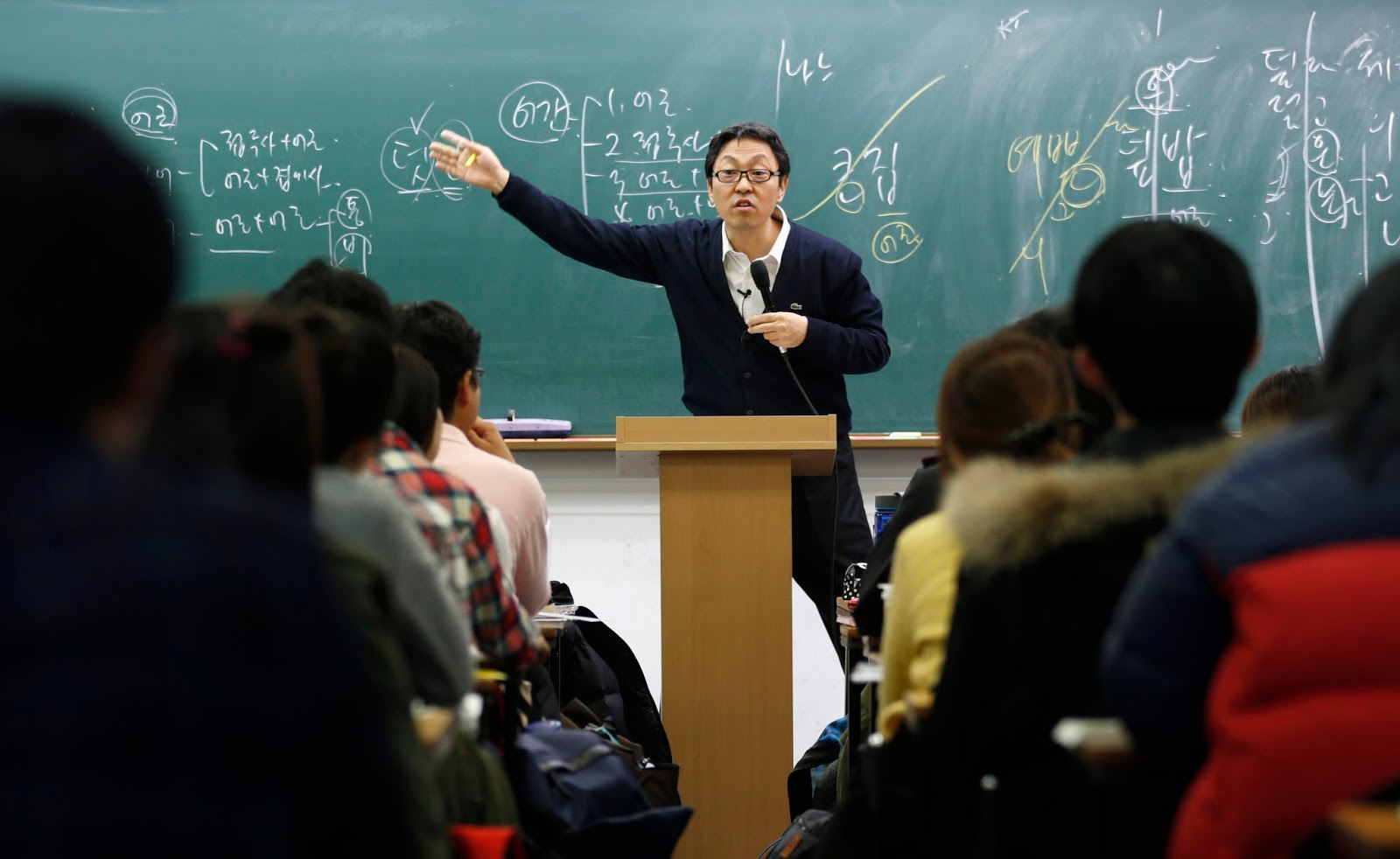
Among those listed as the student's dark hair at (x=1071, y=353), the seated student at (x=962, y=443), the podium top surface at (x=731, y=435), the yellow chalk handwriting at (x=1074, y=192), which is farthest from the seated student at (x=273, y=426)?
the yellow chalk handwriting at (x=1074, y=192)

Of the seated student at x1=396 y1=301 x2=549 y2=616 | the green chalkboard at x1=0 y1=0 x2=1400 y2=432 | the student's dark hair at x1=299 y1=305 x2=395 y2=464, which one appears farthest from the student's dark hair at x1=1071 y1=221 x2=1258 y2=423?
the green chalkboard at x1=0 y1=0 x2=1400 y2=432

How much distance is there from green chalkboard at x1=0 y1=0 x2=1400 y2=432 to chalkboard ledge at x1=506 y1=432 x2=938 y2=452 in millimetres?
72

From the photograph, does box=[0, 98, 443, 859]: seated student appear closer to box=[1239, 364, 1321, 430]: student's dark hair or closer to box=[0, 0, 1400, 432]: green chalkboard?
box=[1239, 364, 1321, 430]: student's dark hair

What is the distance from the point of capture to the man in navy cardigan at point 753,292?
3.45m

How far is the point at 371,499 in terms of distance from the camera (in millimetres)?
1458

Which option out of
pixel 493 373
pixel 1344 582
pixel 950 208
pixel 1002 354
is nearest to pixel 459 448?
pixel 1002 354

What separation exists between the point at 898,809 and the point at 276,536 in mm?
1090

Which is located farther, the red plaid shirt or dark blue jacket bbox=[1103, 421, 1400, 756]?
the red plaid shirt

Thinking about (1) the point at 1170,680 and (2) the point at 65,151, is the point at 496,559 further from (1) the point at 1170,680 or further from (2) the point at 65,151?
(2) the point at 65,151

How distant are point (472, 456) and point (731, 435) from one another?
76 centimetres

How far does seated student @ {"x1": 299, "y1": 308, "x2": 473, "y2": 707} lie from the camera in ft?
4.75

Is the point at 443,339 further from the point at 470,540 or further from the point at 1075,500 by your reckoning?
the point at 1075,500

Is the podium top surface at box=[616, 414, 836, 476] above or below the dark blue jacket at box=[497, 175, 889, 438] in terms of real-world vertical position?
below

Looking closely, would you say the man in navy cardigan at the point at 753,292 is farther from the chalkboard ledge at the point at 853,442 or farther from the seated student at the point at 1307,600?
the seated student at the point at 1307,600
